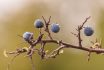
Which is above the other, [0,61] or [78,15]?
[78,15]

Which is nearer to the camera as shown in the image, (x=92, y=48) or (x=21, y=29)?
(x=92, y=48)

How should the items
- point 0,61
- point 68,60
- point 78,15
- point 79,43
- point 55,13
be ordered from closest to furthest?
point 79,43 < point 0,61 < point 68,60 < point 78,15 < point 55,13

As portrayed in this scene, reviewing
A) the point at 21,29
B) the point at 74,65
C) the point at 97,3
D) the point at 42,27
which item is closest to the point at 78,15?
the point at 97,3

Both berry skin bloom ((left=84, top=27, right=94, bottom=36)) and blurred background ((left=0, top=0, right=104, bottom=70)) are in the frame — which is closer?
berry skin bloom ((left=84, top=27, right=94, bottom=36))

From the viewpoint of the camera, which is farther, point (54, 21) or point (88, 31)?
point (54, 21)

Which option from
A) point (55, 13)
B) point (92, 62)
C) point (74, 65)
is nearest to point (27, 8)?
point (55, 13)

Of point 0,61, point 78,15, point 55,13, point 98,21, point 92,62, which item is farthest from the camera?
point 55,13

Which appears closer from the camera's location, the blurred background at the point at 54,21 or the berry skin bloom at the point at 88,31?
the berry skin bloom at the point at 88,31

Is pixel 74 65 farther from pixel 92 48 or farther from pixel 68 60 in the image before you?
pixel 92 48
